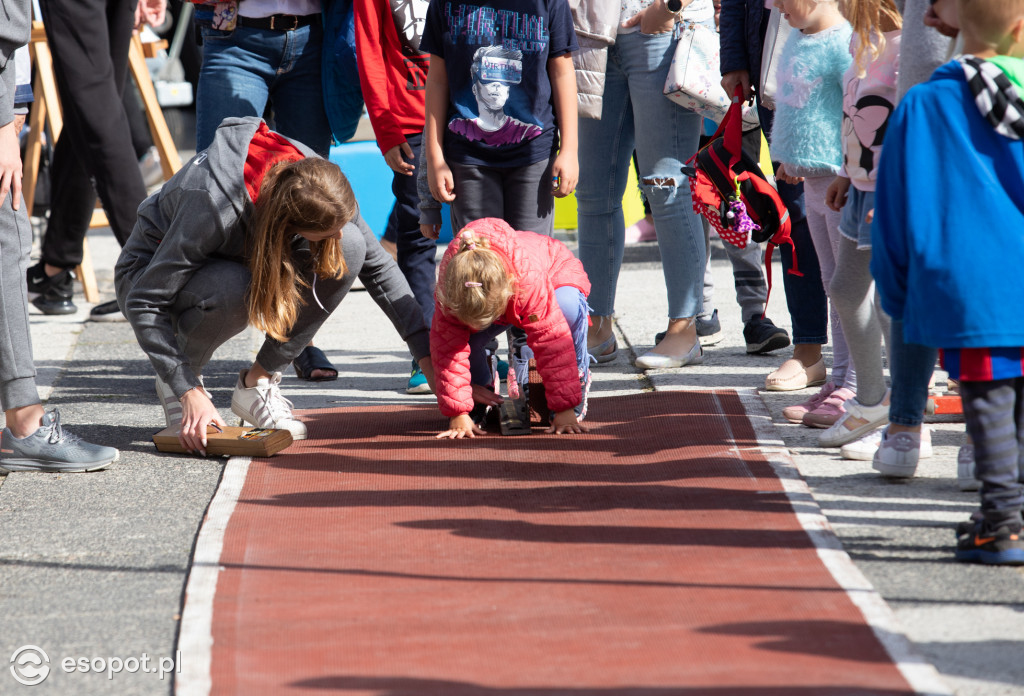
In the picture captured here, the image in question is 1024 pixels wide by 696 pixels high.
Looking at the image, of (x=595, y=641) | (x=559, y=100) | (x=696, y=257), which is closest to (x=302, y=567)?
(x=595, y=641)

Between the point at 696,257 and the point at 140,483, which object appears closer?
the point at 140,483

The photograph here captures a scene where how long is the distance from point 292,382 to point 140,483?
132 cm

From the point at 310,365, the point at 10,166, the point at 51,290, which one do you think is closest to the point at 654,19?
the point at 310,365

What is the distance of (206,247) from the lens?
3455mm

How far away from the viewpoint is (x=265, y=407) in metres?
3.72

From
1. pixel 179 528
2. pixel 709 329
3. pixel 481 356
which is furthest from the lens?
Result: pixel 709 329

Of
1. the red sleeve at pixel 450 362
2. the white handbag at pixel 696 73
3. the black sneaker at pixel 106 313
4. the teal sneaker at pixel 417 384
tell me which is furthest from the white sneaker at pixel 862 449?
the black sneaker at pixel 106 313

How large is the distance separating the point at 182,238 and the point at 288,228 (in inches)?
13.1

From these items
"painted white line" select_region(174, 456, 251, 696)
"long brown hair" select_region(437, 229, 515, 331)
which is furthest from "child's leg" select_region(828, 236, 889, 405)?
"painted white line" select_region(174, 456, 251, 696)

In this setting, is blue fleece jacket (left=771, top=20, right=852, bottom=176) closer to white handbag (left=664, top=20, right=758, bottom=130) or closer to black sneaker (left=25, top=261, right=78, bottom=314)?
white handbag (left=664, top=20, right=758, bottom=130)

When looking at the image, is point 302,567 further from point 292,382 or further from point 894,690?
point 292,382

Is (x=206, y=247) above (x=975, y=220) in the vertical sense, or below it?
below

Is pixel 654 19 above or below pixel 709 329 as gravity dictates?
above

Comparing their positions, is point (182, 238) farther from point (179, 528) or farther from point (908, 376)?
point (908, 376)
